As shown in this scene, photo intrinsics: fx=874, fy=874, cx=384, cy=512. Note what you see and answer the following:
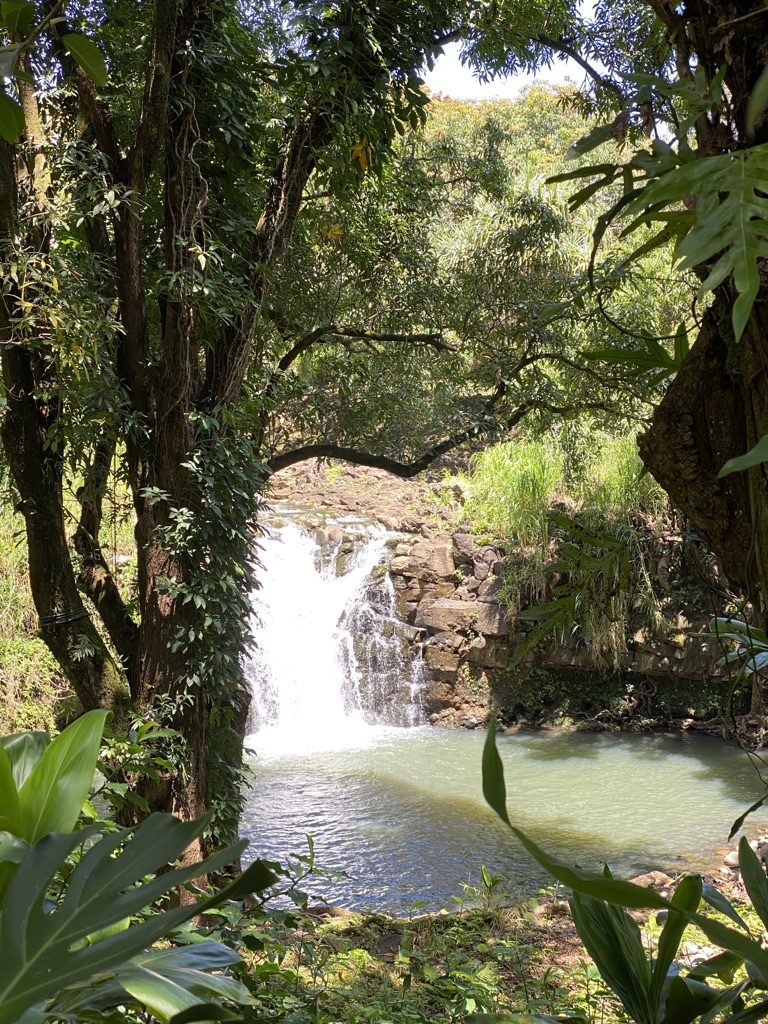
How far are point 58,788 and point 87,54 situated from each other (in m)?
0.71

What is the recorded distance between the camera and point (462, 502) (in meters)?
10.6

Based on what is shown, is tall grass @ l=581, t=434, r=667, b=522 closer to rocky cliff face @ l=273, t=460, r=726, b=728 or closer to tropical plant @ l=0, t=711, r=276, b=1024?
rocky cliff face @ l=273, t=460, r=726, b=728

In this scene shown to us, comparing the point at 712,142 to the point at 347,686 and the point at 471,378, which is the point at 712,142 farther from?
the point at 347,686

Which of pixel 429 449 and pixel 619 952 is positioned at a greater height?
pixel 429 449

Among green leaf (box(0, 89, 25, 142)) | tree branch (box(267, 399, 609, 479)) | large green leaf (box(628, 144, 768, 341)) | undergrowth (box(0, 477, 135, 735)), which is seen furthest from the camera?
undergrowth (box(0, 477, 135, 735))

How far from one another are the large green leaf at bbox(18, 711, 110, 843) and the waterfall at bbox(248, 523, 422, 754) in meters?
7.94

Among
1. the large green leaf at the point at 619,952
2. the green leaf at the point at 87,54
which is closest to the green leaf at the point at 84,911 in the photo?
the large green leaf at the point at 619,952

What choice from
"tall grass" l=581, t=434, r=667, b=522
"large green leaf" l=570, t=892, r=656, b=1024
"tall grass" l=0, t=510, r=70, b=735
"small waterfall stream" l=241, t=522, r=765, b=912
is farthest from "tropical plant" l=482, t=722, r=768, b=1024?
"tall grass" l=581, t=434, r=667, b=522

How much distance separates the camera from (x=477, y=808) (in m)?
6.54

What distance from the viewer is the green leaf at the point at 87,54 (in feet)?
2.72

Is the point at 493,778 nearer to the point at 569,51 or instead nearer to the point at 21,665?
the point at 569,51

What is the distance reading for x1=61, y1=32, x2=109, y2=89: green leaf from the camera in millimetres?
828

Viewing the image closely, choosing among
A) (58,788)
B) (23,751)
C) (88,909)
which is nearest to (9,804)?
(58,788)

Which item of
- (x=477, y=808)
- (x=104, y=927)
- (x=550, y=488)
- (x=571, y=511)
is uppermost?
(x=550, y=488)
